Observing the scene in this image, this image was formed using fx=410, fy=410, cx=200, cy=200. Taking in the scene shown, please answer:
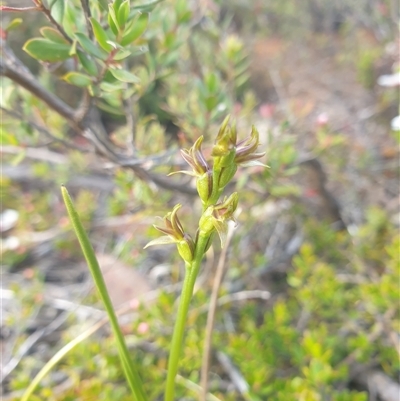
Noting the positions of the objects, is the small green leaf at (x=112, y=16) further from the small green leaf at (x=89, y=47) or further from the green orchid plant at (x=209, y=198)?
the green orchid plant at (x=209, y=198)

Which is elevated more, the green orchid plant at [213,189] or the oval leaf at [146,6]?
the oval leaf at [146,6]

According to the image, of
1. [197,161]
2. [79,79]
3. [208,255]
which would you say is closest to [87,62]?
[79,79]

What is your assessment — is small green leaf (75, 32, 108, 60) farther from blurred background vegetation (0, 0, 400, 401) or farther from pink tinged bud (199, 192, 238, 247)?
pink tinged bud (199, 192, 238, 247)

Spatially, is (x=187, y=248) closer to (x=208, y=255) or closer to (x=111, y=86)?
(x=111, y=86)

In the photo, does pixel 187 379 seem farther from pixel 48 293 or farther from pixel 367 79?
pixel 367 79

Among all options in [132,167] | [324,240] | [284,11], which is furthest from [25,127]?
[284,11]

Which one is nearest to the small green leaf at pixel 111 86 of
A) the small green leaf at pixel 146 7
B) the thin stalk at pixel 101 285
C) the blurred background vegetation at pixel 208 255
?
the blurred background vegetation at pixel 208 255
